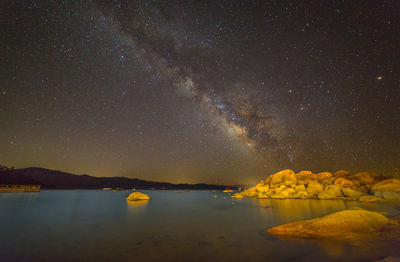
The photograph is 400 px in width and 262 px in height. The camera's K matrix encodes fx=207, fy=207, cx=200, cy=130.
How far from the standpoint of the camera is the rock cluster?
1868 inches

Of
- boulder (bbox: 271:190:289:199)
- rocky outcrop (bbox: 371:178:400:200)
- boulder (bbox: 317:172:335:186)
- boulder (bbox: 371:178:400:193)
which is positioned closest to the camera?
rocky outcrop (bbox: 371:178:400:200)

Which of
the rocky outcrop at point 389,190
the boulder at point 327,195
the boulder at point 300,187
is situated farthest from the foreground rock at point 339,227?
the boulder at point 300,187

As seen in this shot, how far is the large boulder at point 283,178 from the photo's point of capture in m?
65.5

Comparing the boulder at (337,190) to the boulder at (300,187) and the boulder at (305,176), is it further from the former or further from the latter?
the boulder at (305,176)

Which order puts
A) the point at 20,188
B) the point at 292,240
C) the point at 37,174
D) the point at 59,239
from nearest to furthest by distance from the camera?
1. the point at 292,240
2. the point at 59,239
3. the point at 20,188
4. the point at 37,174

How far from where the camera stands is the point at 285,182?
6544cm

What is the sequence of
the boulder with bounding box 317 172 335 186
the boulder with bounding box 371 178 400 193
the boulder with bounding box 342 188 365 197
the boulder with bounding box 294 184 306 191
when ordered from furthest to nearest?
the boulder with bounding box 317 172 335 186
the boulder with bounding box 294 184 306 191
the boulder with bounding box 342 188 365 197
the boulder with bounding box 371 178 400 193

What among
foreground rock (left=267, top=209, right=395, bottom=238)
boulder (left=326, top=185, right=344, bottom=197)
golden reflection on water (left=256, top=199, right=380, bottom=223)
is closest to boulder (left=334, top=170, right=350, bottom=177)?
boulder (left=326, top=185, right=344, bottom=197)

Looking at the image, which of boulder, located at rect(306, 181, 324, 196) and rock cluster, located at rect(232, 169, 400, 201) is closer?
rock cluster, located at rect(232, 169, 400, 201)

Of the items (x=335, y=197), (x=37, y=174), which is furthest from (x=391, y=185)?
(x=37, y=174)

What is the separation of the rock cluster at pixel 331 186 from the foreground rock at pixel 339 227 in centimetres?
3811

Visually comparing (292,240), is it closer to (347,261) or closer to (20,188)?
(347,261)

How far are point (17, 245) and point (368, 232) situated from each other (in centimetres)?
2195

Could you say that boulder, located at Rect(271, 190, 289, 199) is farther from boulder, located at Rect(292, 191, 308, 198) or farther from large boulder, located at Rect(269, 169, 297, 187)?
large boulder, located at Rect(269, 169, 297, 187)
